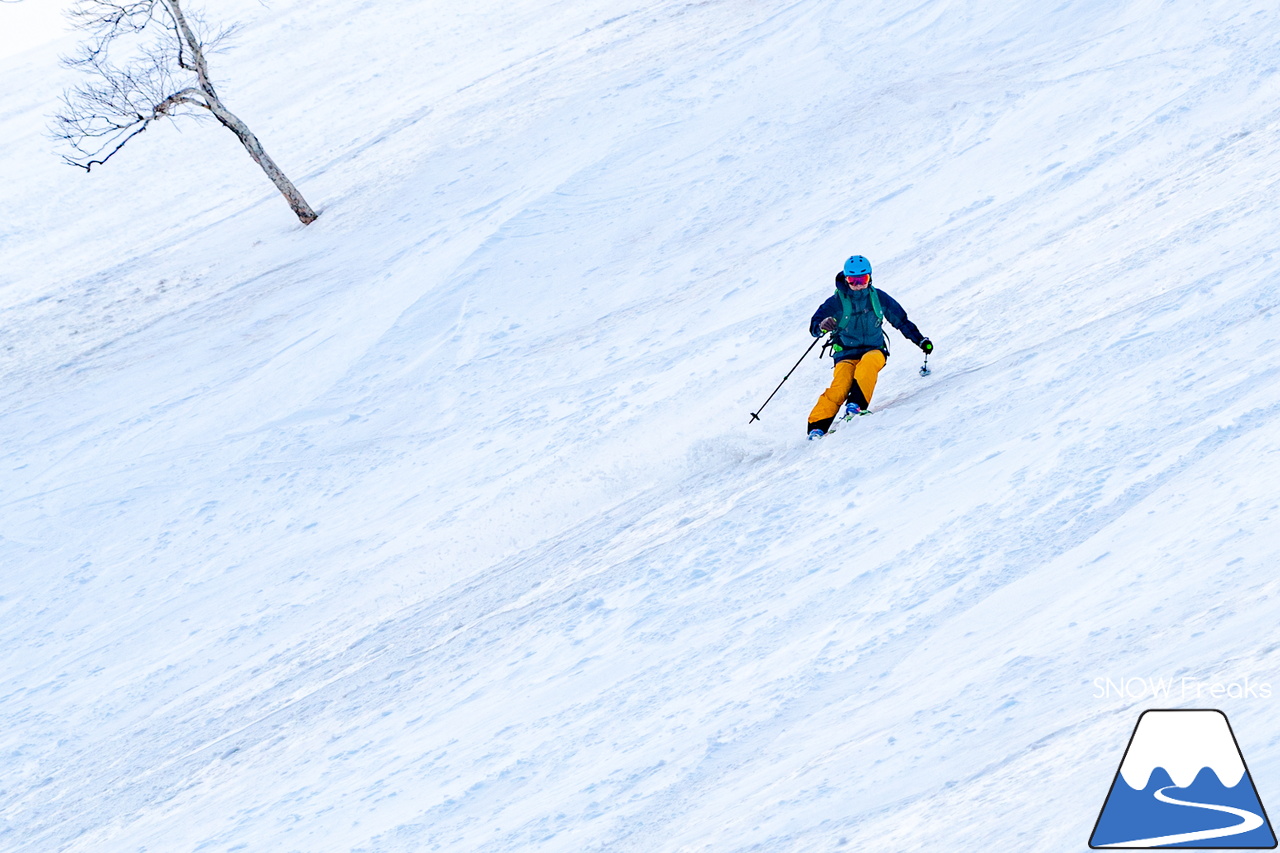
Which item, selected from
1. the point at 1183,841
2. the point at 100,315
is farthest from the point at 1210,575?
the point at 100,315

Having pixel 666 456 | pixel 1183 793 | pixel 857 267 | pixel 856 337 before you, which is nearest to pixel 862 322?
pixel 856 337

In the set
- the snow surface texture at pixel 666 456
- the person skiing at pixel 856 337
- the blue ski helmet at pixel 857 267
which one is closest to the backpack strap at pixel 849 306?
the person skiing at pixel 856 337

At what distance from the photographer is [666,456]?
9969 millimetres

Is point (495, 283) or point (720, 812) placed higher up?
point (495, 283)

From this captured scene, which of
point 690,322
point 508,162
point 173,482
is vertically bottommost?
point 690,322

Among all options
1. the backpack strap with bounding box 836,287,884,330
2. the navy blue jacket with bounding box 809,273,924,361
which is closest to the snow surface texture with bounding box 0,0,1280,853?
the navy blue jacket with bounding box 809,273,924,361

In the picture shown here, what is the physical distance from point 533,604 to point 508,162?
9474 mm

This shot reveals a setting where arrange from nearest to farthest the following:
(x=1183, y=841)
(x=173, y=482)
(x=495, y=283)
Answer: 1. (x=1183, y=841)
2. (x=173, y=482)
3. (x=495, y=283)

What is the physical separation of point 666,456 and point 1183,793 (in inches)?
234

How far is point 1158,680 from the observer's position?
5.29 metres

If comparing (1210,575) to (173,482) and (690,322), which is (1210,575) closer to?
(690,322)

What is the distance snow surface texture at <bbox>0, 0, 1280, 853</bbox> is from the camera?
5.96m

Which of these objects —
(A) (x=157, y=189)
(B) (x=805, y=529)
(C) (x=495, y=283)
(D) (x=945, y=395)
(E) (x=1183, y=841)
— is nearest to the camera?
(E) (x=1183, y=841)

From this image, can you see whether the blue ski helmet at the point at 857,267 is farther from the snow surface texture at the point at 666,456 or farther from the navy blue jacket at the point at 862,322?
the snow surface texture at the point at 666,456
